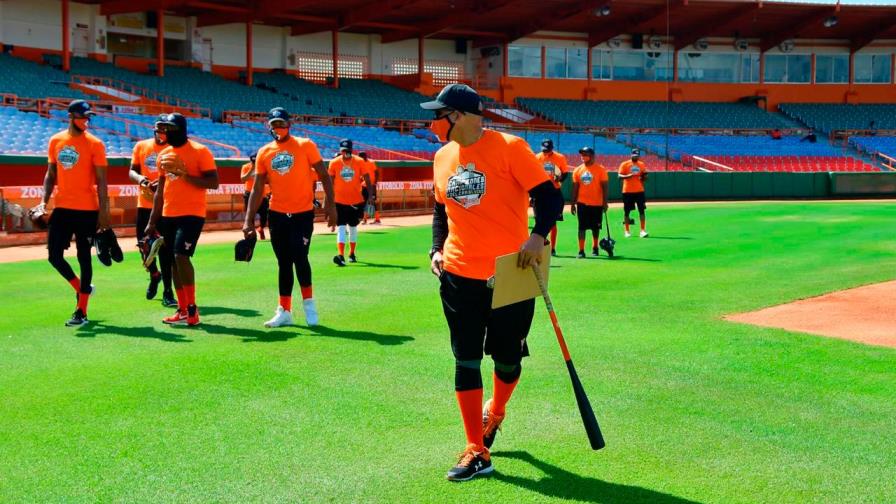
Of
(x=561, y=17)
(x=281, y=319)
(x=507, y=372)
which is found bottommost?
(x=281, y=319)

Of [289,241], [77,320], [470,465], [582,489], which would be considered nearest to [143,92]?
[77,320]

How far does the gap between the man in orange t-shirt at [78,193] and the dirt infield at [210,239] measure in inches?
237

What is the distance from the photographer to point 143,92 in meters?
41.2

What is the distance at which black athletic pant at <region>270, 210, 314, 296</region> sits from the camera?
31.3ft

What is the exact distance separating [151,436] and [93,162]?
501 centimetres

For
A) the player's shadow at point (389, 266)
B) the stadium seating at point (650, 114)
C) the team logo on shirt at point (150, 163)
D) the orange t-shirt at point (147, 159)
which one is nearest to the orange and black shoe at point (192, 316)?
the orange t-shirt at point (147, 159)

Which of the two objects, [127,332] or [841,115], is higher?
[841,115]

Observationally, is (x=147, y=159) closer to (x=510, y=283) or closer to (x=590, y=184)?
(x=510, y=283)

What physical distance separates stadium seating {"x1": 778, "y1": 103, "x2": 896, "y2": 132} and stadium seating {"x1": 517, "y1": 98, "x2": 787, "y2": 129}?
196 centimetres

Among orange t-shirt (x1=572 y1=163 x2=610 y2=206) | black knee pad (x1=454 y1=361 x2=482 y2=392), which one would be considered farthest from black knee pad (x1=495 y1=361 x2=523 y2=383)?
orange t-shirt (x1=572 y1=163 x2=610 y2=206)

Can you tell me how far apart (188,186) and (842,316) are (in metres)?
7.28

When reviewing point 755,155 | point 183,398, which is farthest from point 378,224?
point 755,155

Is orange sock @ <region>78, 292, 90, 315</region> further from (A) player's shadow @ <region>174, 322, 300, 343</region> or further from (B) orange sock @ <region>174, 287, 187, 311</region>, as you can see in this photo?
(A) player's shadow @ <region>174, 322, 300, 343</region>

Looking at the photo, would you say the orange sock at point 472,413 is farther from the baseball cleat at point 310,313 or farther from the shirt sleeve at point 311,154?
the shirt sleeve at point 311,154
